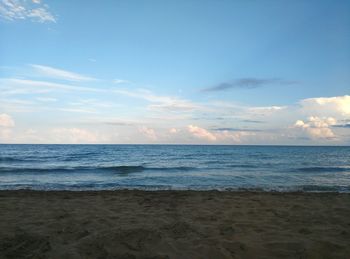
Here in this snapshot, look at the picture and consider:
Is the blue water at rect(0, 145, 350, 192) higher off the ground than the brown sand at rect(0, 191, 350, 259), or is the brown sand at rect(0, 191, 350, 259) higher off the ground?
the brown sand at rect(0, 191, 350, 259)

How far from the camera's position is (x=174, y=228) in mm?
5664

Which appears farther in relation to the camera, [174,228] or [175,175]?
[175,175]

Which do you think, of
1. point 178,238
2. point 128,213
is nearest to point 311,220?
point 178,238

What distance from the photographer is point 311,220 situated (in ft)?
20.8

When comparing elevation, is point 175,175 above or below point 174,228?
below

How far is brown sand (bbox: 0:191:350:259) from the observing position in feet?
14.5

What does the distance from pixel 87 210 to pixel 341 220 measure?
6.19 meters

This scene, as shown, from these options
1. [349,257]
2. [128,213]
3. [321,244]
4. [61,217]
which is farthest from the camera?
[128,213]

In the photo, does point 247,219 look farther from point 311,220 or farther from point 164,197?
point 164,197

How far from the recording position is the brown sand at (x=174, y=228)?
4410 mm

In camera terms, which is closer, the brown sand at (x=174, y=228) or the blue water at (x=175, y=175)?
the brown sand at (x=174, y=228)

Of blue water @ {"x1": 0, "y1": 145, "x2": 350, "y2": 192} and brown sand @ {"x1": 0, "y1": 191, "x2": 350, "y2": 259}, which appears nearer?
brown sand @ {"x1": 0, "y1": 191, "x2": 350, "y2": 259}

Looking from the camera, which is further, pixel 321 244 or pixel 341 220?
pixel 341 220

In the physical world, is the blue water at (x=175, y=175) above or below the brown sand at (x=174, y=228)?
below
